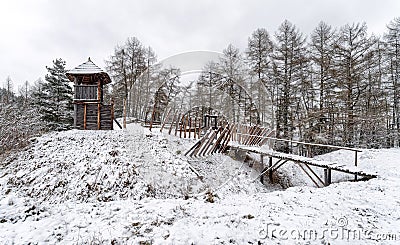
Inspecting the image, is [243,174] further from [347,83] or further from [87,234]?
[347,83]

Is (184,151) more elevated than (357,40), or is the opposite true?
(357,40)

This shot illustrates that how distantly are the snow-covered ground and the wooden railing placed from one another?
447 cm

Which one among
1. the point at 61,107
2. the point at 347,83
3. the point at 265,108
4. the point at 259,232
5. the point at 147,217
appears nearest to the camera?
the point at 259,232

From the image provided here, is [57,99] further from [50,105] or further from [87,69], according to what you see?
[87,69]

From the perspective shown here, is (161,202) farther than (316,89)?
No

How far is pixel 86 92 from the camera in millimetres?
11664

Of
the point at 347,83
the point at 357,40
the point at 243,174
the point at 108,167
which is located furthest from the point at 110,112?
the point at 357,40

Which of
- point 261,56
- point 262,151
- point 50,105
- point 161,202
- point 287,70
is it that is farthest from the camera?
point 50,105

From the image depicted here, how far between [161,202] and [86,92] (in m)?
10.3

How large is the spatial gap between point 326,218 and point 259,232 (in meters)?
1.32

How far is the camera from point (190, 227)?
3.08 meters

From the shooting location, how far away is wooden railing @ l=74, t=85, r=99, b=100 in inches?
458

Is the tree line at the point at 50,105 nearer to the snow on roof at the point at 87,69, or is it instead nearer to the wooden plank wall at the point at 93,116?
the wooden plank wall at the point at 93,116

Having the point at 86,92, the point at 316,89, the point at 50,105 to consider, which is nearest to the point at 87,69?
the point at 86,92
